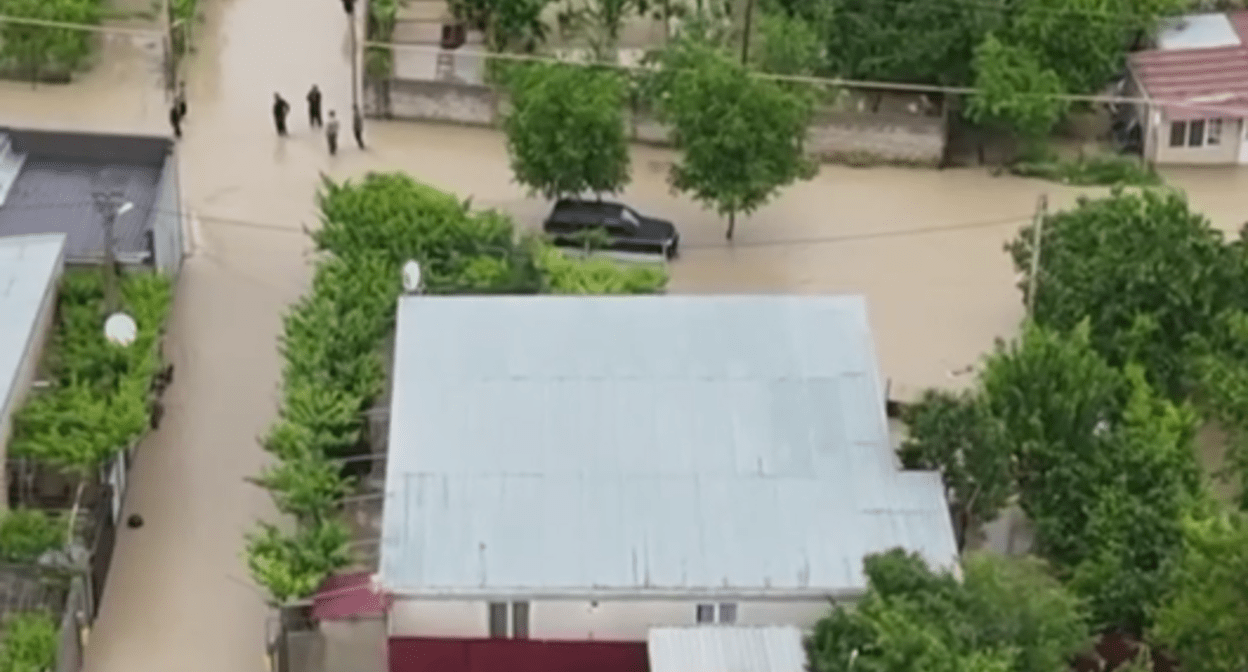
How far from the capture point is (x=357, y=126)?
3869 cm

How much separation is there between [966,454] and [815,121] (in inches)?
514

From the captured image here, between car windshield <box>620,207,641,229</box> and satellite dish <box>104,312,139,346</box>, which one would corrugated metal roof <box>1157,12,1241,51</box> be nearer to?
car windshield <box>620,207,641,229</box>

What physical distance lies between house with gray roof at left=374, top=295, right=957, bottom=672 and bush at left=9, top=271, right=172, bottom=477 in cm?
340

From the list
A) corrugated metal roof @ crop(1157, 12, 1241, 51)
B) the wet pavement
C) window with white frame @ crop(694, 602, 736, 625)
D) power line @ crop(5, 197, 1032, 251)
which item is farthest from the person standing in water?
window with white frame @ crop(694, 602, 736, 625)

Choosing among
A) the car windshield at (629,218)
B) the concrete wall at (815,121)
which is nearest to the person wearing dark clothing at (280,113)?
the concrete wall at (815,121)

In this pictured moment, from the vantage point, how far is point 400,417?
26781 millimetres

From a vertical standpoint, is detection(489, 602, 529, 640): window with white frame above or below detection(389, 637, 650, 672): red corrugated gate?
above

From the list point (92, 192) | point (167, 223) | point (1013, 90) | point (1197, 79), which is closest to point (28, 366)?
point (92, 192)

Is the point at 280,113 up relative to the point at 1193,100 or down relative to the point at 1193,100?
down

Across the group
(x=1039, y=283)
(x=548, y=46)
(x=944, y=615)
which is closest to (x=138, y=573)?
(x=944, y=615)

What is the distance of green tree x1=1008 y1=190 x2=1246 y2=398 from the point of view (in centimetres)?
2939

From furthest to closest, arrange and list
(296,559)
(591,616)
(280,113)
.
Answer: (280,113) → (296,559) → (591,616)

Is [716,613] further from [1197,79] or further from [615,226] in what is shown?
[1197,79]

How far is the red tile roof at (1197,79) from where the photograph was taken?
38.1m
